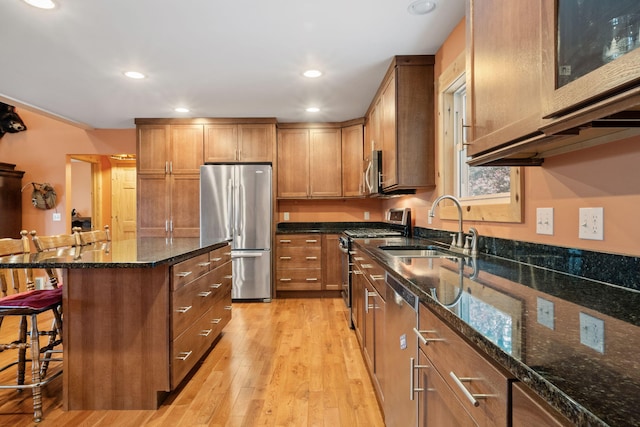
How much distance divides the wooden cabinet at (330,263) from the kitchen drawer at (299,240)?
95mm

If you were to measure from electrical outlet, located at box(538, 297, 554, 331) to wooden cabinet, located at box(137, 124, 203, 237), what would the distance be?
440cm

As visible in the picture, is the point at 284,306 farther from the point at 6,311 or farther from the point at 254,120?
the point at 6,311

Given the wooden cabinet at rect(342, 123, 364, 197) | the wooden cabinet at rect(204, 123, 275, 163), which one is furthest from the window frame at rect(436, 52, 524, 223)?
the wooden cabinet at rect(204, 123, 275, 163)

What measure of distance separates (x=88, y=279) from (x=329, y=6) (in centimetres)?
218

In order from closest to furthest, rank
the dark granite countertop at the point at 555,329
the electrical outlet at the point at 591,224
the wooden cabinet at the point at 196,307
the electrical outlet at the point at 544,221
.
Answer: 1. the dark granite countertop at the point at 555,329
2. the electrical outlet at the point at 591,224
3. the electrical outlet at the point at 544,221
4. the wooden cabinet at the point at 196,307

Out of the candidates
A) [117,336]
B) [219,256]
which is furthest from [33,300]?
[219,256]

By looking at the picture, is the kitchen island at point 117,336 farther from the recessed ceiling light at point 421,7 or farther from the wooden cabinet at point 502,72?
the recessed ceiling light at point 421,7

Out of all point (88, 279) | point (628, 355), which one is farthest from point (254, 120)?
point (628, 355)

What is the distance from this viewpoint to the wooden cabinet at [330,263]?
15.4ft

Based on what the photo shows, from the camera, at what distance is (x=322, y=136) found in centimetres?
498

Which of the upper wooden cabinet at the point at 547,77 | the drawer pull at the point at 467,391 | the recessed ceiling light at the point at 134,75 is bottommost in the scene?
the drawer pull at the point at 467,391

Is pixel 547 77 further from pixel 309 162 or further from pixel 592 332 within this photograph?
pixel 309 162

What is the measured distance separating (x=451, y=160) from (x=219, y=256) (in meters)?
2.07

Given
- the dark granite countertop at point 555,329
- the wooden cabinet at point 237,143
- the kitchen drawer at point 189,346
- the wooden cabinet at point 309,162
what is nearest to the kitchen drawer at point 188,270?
the kitchen drawer at point 189,346
